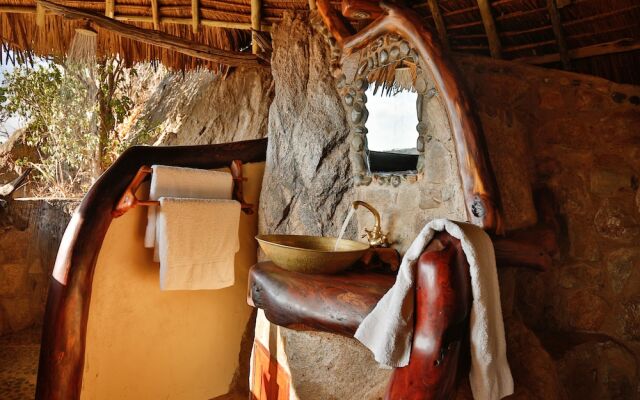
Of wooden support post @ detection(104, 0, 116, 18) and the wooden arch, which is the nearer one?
the wooden arch

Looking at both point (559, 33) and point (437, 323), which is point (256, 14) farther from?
point (437, 323)

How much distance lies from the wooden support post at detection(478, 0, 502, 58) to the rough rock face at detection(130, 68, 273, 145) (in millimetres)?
1822

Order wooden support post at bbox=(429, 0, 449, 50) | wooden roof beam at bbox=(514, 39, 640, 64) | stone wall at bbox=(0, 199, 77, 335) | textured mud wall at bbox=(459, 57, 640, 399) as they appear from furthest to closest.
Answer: stone wall at bbox=(0, 199, 77, 335), wooden support post at bbox=(429, 0, 449, 50), wooden roof beam at bbox=(514, 39, 640, 64), textured mud wall at bbox=(459, 57, 640, 399)

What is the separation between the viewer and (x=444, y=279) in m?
1.09

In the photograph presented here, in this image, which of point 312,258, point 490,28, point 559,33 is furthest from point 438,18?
point 312,258

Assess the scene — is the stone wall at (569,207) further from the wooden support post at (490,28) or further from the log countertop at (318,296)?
the wooden support post at (490,28)

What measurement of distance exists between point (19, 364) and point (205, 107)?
104 inches

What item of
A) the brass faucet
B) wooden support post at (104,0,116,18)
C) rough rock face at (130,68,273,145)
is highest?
wooden support post at (104,0,116,18)

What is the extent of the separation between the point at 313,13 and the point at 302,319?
5.28ft

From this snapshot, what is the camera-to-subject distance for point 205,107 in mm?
4168

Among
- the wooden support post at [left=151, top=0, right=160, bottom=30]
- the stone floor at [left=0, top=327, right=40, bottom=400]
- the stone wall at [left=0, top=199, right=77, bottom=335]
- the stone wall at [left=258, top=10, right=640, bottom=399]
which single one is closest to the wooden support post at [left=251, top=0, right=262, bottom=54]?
the wooden support post at [left=151, top=0, right=160, bottom=30]

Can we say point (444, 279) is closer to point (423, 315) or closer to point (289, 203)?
point (423, 315)

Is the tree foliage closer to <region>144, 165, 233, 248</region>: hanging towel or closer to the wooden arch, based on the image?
<region>144, 165, 233, 248</region>: hanging towel

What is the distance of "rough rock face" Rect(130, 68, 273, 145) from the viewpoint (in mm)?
3623
